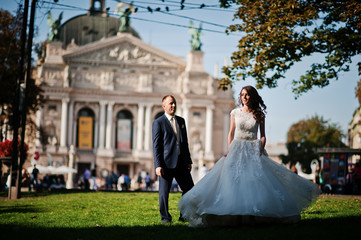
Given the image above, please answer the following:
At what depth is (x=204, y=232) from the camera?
7.00 metres

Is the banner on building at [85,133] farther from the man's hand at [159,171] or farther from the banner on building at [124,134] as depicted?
the man's hand at [159,171]

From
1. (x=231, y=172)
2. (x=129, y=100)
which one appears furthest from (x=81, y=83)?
(x=231, y=172)

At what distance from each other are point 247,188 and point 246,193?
8 cm

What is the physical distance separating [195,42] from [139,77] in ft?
27.8

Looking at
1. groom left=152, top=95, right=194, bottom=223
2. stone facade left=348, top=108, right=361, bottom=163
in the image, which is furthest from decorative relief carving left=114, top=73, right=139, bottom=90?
groom left=152, top=95, right=194, bottom=223

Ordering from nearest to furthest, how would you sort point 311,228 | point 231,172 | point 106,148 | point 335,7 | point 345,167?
point 311,228
point 231,172
point 335,7
point 345,167
point 106,148

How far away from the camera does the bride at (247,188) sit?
7086 mm

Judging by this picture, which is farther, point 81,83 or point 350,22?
point 81,83

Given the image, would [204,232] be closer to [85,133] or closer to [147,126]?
[147,126]

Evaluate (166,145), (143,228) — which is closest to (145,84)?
(166,145)

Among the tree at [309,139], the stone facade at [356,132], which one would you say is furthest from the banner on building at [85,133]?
the stone facade at [356,132]

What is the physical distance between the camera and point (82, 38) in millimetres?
78375

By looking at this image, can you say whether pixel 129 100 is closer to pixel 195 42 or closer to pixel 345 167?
pixel 195 42

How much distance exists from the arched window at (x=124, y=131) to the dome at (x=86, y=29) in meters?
15.4
